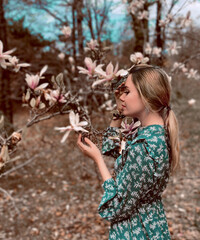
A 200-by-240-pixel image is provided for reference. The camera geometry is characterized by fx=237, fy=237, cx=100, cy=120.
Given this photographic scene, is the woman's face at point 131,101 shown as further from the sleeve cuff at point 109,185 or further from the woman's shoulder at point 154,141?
the sleeve cuff at point 109,185

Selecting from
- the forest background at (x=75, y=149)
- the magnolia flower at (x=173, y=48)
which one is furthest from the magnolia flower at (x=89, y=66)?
the magnolia flower at (x=173, y=48)

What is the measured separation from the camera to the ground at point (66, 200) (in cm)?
293

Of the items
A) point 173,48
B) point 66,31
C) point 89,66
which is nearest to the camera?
point 89,66

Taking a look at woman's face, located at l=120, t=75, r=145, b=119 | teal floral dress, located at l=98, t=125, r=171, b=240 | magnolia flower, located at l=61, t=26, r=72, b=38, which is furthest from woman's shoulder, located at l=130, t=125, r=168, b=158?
magnolia flower, located at l=61, t=26, r=72, b=38

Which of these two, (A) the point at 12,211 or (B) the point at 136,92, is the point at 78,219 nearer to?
(A) the point at 12,211

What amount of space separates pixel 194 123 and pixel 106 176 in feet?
20.5

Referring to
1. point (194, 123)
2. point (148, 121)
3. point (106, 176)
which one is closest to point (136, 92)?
point (148, 121)

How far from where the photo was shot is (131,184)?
3.58 ft

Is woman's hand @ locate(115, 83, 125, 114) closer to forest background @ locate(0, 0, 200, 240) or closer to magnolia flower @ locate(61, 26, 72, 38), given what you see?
forest background @ locate(0, 0, 200, 240)

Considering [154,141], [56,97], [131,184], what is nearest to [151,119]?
[154,141]

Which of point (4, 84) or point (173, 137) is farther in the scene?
point (4, 84)

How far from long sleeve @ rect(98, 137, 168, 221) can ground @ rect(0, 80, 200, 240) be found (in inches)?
41.2

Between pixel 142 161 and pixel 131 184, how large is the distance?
12 cm

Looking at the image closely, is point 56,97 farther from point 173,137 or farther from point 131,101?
point 173,137
